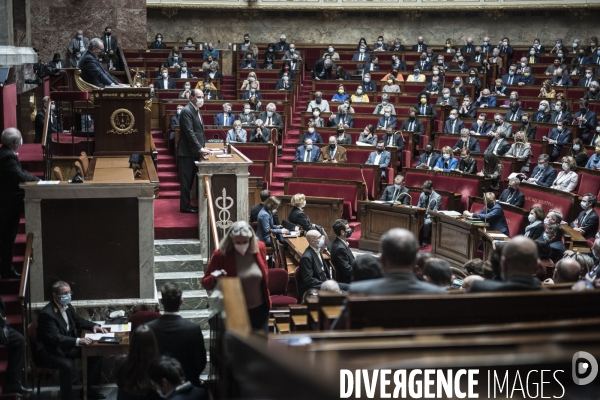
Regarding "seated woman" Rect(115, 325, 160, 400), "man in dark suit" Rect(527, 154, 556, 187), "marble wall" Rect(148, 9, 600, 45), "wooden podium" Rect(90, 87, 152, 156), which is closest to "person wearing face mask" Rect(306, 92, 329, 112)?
"man in dark suit" Rect(527, 154, 556, 187)

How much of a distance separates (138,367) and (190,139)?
3.27 metres

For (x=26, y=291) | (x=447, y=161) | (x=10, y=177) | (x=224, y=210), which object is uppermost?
(x=10, y=177)

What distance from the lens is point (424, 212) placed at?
9.63 meters

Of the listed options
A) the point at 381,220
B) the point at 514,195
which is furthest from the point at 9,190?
the point at 514,195

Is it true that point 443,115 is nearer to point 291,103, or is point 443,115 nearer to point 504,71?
point 291,103

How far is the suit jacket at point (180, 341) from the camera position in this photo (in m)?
4.42

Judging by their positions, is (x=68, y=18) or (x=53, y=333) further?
(x=68, y=18)

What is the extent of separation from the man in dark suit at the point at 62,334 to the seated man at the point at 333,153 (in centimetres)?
609

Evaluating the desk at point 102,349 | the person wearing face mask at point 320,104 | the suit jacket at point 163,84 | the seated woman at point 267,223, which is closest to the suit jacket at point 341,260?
the seated woman at point 267,223

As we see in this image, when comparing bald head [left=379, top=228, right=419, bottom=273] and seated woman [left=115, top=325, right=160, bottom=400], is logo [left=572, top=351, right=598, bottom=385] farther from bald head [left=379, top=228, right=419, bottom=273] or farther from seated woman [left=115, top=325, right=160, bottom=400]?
seated woman [left=115, top=325, right=160, bottom=400]

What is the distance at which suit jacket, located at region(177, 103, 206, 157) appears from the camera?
285 inches

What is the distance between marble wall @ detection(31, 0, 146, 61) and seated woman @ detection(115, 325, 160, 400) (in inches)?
505

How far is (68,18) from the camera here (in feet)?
52.4

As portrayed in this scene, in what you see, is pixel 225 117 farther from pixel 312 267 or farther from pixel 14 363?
pixel 14 363
